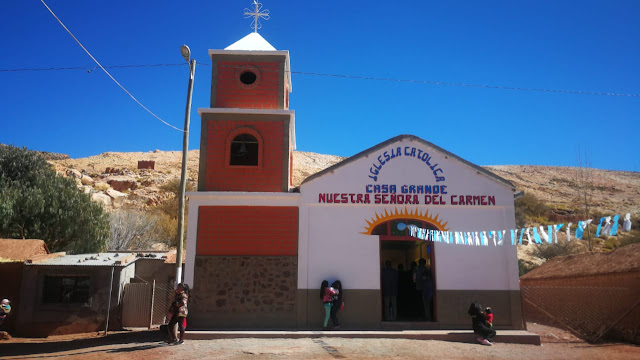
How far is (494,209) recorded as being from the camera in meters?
15.3

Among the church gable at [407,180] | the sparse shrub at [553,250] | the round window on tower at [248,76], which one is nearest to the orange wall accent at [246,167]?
the church gable at [407,180]

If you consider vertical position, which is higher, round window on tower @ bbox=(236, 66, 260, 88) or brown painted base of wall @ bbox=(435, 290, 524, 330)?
round window on tower @ bbox=(236, 66, 260, 88)

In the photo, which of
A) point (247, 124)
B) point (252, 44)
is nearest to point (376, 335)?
point (247, 124)

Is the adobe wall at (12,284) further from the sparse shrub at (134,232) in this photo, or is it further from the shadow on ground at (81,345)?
the sparse shrub at (134,232)

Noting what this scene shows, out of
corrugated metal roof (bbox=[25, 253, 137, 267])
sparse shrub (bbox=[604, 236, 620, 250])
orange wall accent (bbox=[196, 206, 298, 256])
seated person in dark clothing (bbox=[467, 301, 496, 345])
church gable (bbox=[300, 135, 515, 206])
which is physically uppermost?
church gable (bbox=[300, 135, 515, 206])

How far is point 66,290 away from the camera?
1530 centimetres

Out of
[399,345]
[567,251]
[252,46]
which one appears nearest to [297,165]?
[567,251]

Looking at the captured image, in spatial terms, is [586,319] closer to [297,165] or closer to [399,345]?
[399,345]

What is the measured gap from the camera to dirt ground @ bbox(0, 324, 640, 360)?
1092cm

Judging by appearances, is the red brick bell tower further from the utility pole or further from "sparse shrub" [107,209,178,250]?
"sparse shrub" [107,209,178,250]

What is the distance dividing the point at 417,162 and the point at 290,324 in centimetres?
661

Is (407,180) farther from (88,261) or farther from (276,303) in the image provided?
(88,261)

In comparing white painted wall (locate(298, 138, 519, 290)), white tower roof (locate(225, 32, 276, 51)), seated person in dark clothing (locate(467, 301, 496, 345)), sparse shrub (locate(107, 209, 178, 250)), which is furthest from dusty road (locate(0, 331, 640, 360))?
sparse shrub (locate(107, 209, 178, 250))

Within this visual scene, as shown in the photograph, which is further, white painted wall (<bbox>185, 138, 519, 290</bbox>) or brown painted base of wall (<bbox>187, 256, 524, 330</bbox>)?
white painted wall (<bbox>185, 138, 519, 290</bbox>)
